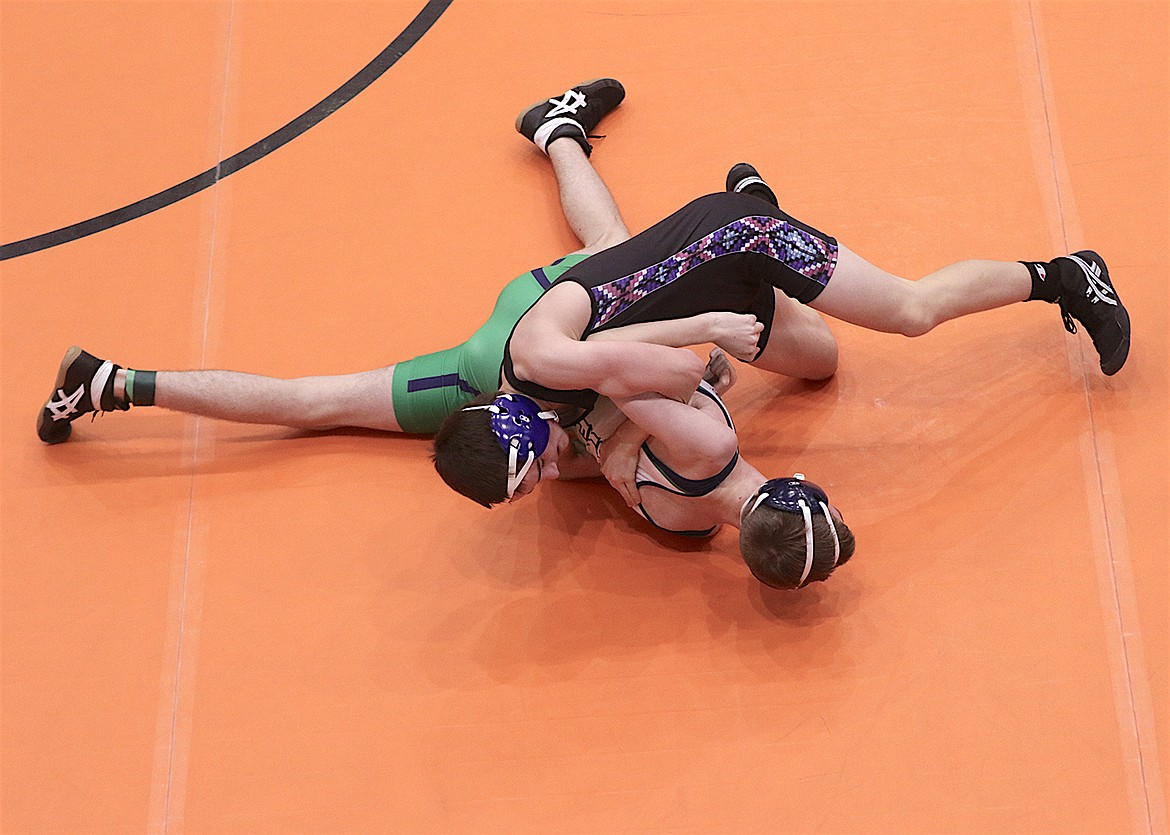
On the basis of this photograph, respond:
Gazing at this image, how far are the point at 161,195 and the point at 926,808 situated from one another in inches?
108

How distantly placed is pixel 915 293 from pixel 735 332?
53 centimetres

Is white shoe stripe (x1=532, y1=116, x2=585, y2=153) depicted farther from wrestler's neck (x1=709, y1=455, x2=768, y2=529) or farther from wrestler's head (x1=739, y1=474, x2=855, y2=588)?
wrestler's head (x1=739, y1=474, x2=855, y2=588)

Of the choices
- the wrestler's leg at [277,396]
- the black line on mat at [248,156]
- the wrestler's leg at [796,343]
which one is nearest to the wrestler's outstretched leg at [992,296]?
the wrestler's leg at [796,343]

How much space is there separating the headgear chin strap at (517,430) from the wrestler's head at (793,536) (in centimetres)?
48

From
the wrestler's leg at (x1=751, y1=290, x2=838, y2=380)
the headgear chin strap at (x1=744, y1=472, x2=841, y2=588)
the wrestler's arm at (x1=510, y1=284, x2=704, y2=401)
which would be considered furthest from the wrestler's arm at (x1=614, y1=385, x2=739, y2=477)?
the wrestler's leg at (x1=751, y1=290, x2=838, y2=380)

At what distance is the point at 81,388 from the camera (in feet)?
10.6

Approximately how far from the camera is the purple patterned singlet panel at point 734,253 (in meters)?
2.78

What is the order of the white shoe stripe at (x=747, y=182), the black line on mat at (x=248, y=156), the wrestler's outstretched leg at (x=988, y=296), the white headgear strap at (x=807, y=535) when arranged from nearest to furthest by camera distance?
1. the white headgear strap at (x=807, y=535)
2. the wrestler's outstretched leg at (x=988, y=296)
3. the white shoe stripe at (x=747, y=182)
4. the black line on mat at (x=248, y=156)

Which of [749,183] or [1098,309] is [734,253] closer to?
[749,183]

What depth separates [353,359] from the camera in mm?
3395

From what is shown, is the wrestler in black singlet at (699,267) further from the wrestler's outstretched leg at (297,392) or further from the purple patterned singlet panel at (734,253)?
the wrestler's outstretched leg at (297,392)

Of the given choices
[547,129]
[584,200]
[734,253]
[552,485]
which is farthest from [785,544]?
[547,129]

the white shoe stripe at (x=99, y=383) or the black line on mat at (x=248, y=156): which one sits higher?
Result: the black line on mat at (x=248, y=156)

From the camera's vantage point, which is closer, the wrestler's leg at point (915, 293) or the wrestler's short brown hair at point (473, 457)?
the wrestler's short brown hair at point (473, 457)
